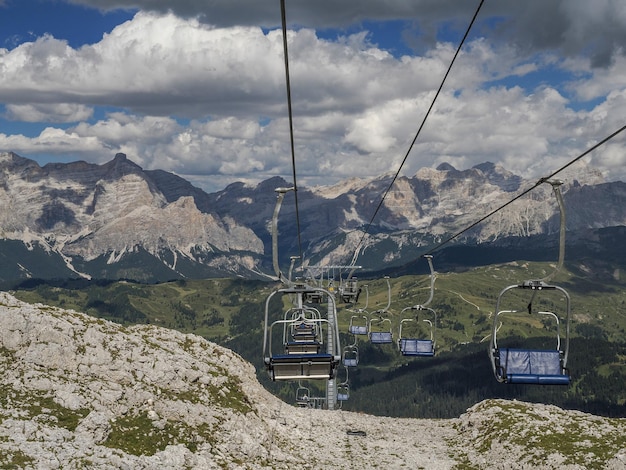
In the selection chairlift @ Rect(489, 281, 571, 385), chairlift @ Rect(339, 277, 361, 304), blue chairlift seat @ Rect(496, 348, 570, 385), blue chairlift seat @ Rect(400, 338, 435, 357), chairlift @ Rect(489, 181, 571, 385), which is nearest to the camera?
chairlift @ Rect(489, 181, 571, 385)

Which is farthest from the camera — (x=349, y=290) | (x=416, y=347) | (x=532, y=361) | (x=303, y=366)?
(x=349, y=290)

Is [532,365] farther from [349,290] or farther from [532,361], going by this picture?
[349,290]

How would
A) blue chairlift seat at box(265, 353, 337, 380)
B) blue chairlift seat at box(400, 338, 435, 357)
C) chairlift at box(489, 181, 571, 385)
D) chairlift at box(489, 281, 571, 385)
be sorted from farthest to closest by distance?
blue chairlift seat at box(400, 338, 435, 357) → chairlift at box(489, 281, 571, 385) → chairlift at box(489, 181, 571, 385) → blue chairlift seat at box(265, 353, 337, 380)

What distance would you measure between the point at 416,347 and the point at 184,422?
28.6 meters

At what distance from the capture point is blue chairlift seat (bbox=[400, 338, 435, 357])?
80438 mm

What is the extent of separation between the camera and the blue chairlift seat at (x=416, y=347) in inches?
3167

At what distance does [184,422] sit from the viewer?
7681 cm

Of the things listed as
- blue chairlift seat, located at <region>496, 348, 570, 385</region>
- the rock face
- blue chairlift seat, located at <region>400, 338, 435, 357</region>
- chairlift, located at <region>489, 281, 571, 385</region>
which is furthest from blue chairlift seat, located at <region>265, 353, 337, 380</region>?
blue chairlift seat, located at <region>400, 338, 435, 357</region>

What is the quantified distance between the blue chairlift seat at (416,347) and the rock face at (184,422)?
14.4 m

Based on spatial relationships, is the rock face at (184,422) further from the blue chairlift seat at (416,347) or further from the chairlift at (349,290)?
the chairlift at (349,290)

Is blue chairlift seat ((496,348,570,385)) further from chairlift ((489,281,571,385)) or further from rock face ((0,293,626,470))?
rock face ((0,293,626,470))

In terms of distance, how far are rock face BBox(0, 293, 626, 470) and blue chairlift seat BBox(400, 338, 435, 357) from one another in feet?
47.3

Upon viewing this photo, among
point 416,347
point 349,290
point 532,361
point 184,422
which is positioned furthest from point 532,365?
point 349,290

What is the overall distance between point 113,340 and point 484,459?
49580 millimetres
